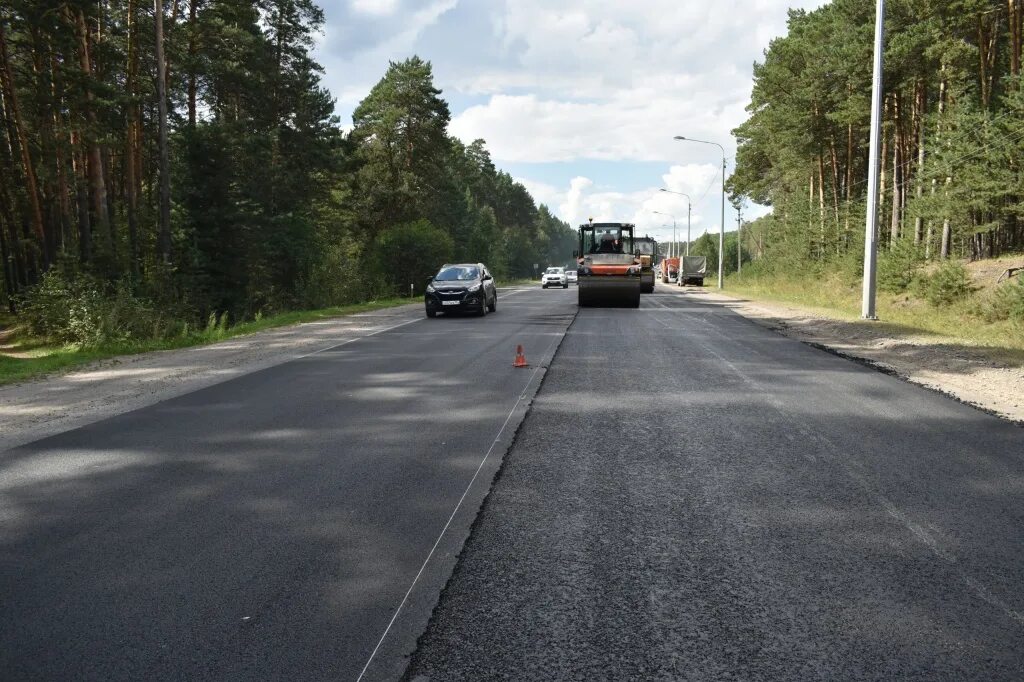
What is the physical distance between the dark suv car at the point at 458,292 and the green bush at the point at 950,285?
15.5 m

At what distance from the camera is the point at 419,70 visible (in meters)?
55.3

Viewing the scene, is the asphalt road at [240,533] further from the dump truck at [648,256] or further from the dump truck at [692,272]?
the dump truck at [692,272]

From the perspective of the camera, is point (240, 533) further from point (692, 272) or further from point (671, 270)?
point (671, 270)

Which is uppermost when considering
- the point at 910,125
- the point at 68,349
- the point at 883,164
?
the point at 910,125

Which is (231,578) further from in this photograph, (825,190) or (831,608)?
(825,190)

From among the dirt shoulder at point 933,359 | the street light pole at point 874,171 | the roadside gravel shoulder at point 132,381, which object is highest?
the street light pole at point 874,171

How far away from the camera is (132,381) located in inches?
462

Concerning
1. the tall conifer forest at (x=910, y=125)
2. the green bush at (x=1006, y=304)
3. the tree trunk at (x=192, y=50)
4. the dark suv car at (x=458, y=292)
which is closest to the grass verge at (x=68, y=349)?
the dark suv car at (x=458, y=292)

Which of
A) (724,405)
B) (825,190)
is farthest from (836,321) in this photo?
(825,190)

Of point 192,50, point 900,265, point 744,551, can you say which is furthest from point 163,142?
point 900,265

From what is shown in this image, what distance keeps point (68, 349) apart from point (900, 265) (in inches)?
1172

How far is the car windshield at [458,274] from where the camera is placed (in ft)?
82.1

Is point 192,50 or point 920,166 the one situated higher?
point 192,50

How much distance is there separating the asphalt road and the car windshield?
15660 millimetres
